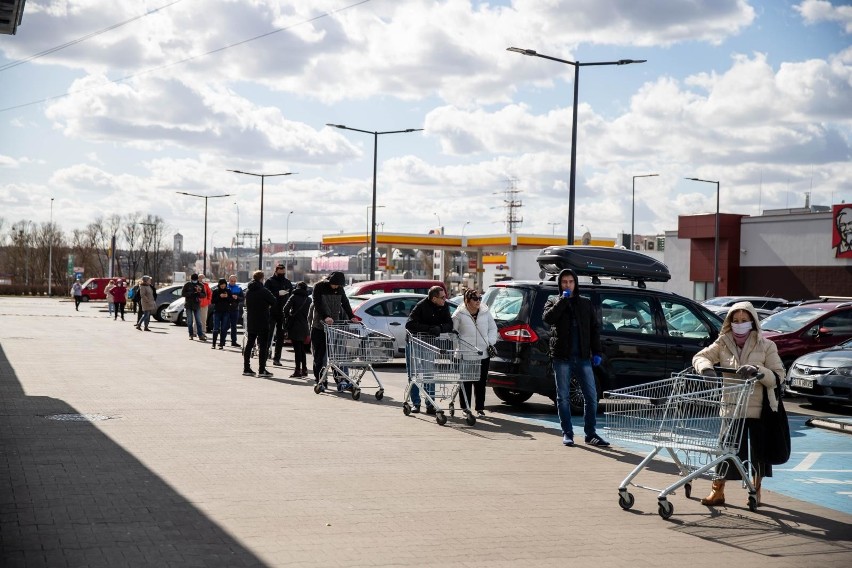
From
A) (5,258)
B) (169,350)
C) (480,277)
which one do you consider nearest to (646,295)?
(169,350)

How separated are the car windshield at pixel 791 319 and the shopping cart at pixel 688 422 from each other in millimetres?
12890

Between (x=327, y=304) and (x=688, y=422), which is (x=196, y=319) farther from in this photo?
(x=688, y=422)

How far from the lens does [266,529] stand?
7133 millimetres

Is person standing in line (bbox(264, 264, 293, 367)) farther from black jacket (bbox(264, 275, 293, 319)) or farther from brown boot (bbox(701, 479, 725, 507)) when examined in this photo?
brown boot (bbox(701, 479, 725, 507))

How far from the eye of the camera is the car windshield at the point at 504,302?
47.3 feet

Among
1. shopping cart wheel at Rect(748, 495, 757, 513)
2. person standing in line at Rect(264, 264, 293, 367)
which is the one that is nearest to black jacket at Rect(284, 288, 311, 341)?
person standing in line at Rect(264, 264, 293, 367)

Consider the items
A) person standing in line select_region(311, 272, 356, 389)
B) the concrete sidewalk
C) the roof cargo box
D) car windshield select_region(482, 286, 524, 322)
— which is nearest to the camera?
the concrete sidewalk

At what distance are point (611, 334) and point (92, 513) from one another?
8807 millimetres

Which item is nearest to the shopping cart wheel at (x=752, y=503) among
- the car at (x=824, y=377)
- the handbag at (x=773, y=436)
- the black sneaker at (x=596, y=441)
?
the handbag at (x=773, y=436)

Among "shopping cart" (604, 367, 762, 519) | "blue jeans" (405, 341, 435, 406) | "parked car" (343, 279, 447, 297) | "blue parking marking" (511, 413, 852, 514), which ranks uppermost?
"parked car" (343, 279, 447, 297)

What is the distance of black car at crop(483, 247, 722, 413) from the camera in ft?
46.3

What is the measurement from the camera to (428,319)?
45.0 feet

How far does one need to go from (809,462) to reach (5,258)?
367 ft

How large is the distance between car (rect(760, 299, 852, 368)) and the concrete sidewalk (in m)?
8.64
